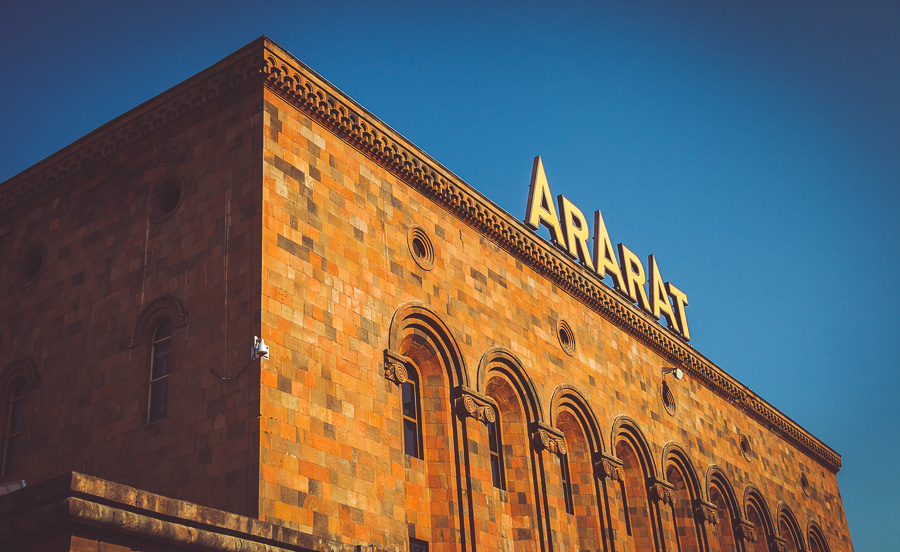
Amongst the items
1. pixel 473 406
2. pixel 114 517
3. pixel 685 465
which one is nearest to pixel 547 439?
pixel 473 406

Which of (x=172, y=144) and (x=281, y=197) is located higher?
(x=172, y=144)

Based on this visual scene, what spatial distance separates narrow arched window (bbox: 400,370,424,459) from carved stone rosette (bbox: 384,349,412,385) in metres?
0.36

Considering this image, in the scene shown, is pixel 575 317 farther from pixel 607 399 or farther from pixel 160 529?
pixel 160 529

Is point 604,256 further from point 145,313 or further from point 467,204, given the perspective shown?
point 145,313

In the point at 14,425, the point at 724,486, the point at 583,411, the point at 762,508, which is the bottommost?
the point at 14,425

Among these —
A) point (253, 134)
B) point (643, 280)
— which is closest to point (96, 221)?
point (253, 134)

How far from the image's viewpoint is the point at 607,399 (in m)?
27.1

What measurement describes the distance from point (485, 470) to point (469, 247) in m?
5.46

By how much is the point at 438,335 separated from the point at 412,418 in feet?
6.52

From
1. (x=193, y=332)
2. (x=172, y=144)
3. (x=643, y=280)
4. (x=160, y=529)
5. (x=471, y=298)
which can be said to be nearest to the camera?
(x=160, y=529)

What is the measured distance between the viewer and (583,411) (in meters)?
25.9

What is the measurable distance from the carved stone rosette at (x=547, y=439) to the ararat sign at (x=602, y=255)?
238 inches

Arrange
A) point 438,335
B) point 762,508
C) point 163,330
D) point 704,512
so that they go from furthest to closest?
1. point 762,508
2. point 704,512
3. point 438,335
4. point 163,330

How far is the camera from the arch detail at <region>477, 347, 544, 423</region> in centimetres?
2277
